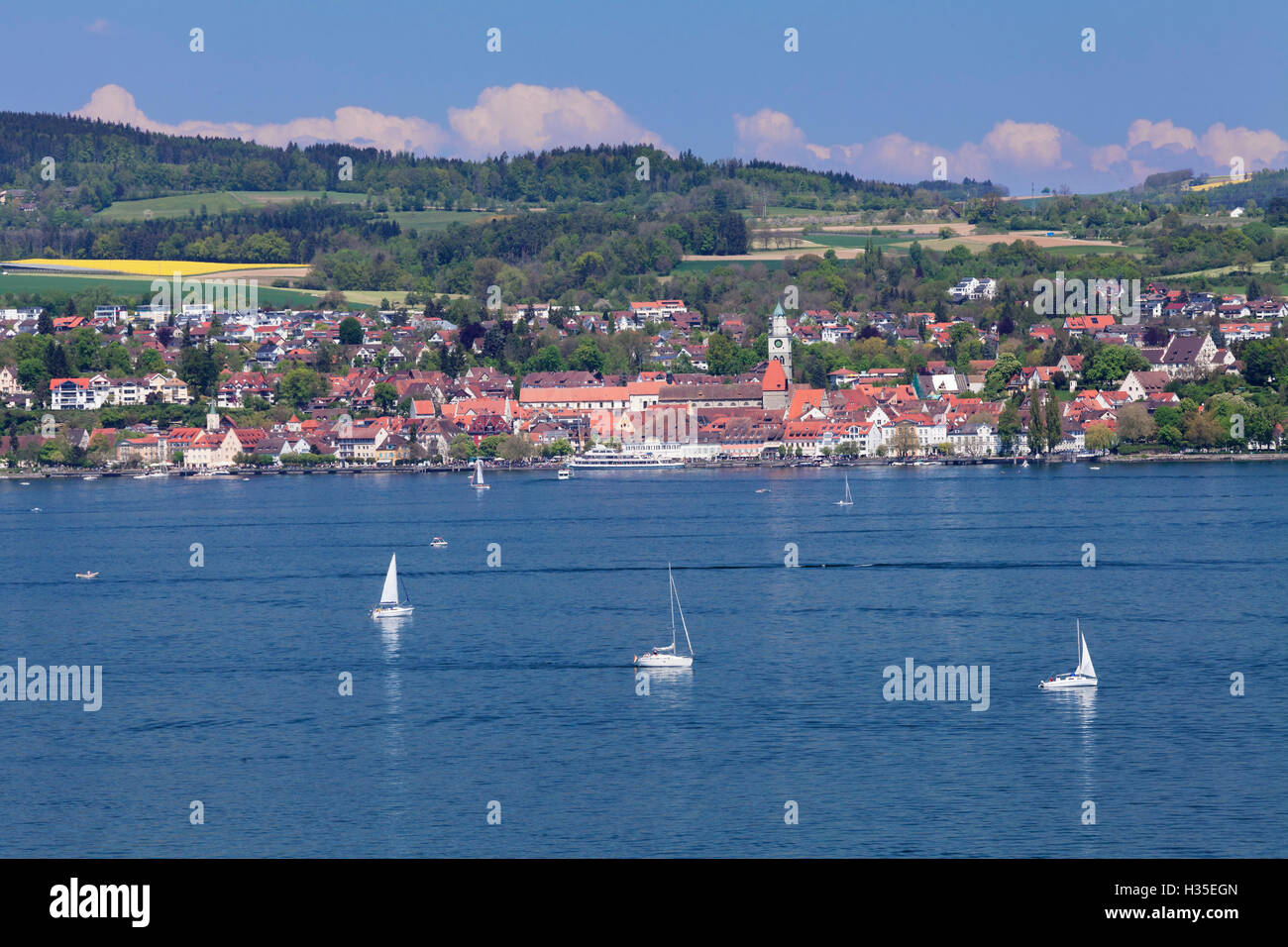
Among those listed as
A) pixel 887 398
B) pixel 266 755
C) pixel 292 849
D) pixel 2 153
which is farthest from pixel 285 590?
pixel 2 153

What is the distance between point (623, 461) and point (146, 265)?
56876mm

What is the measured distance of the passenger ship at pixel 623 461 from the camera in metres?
74.6

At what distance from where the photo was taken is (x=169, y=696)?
20312mm

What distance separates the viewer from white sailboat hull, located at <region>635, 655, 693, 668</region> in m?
21.1

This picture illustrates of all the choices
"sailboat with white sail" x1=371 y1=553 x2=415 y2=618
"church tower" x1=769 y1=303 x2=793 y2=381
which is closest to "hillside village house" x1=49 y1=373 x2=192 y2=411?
"church tower" x1=769 y1=303 x2=793 y2=381

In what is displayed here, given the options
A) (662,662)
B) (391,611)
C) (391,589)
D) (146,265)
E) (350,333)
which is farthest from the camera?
(146,265)

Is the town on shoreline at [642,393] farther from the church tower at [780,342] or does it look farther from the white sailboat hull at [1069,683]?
the white sailboat hull at [1069,683]

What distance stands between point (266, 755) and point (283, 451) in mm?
60511

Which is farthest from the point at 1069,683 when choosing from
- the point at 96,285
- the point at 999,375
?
the point at 96,285

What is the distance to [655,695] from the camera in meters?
19.5

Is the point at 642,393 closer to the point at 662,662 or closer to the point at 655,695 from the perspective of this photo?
the point at 662,662

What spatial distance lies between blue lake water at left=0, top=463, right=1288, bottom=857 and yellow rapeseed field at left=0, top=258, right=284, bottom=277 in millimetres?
79895

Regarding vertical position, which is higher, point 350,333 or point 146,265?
point 146,265

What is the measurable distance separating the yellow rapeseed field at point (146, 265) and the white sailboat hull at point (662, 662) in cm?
10065
